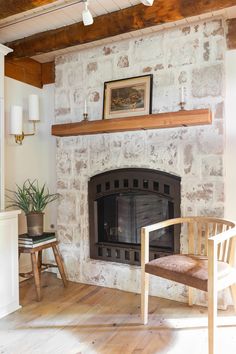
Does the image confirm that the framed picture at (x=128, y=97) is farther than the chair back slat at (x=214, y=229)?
Yes

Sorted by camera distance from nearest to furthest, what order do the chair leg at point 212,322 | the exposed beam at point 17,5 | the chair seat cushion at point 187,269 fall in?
the chair leg at point 212,322
the chair seat cushion at point 187,269
the exposed beam at point 17,5

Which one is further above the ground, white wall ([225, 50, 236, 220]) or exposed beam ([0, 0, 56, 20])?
exposed beam ([0, 0, 56, 20])

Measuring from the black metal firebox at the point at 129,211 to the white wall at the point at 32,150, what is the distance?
0.66m

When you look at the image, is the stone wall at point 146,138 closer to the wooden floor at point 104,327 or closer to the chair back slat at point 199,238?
the chair back slat at point 199,238

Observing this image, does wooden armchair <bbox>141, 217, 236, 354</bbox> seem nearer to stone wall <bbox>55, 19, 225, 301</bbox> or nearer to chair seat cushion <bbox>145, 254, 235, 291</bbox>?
chair seat cushion <bbox>145, 254, 235, 291</bbox>

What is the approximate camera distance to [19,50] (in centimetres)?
292

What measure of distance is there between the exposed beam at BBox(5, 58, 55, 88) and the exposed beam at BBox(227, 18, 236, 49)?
6.00ft

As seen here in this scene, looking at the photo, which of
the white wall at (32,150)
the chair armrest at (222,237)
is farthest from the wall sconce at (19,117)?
the chair armrest at (222,237)

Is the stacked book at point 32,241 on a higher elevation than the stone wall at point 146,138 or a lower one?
lower

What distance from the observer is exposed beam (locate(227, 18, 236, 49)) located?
2430 millimetres

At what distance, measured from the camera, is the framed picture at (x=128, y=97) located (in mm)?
2666

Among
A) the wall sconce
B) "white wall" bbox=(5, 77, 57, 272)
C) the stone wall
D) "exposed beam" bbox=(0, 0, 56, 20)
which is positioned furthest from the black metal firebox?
A: "exposed beam" bbox=(0, 0, 56, 20)

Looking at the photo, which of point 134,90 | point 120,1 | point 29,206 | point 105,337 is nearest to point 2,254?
point 29,206

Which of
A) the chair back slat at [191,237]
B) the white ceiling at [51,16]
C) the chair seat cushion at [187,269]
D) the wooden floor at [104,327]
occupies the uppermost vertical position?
the white ceiling at [51,16]
